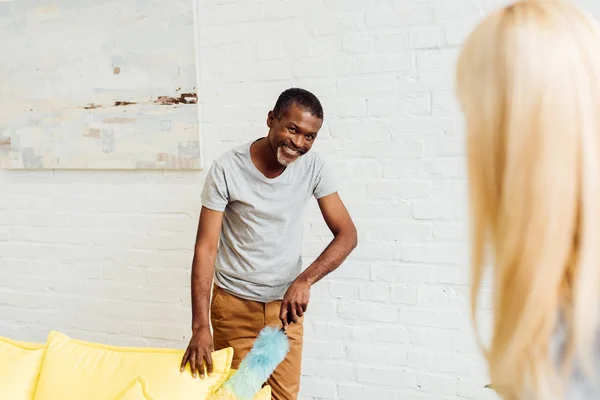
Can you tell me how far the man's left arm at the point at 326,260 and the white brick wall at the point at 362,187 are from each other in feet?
1.02

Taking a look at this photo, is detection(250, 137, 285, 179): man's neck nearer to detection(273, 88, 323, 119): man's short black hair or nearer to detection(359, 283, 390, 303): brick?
detection(273, 88, 323, 119): man's short black hair

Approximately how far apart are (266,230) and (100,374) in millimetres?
686

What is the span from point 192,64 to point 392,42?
864 mm

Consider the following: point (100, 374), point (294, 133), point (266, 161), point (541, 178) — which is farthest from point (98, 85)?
point (541, 178)

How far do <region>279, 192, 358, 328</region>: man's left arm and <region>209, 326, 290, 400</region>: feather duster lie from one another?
11cm

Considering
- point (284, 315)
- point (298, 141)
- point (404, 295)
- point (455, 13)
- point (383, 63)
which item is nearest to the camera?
point (284, 315)

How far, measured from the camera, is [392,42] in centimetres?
228

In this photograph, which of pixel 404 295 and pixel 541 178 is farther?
pixel 404 295

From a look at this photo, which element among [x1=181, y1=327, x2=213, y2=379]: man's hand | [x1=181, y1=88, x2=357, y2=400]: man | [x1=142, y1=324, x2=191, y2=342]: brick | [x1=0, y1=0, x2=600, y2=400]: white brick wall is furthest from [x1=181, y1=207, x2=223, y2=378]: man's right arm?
[x1=142, y1=324, x2=191, y2=342]: brick

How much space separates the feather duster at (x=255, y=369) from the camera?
1582mm

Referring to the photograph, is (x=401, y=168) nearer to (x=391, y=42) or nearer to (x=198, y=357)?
(x=391, y=42)

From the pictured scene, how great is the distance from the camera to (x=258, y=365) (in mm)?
1621

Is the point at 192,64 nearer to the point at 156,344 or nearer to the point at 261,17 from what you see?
the point at 261,17

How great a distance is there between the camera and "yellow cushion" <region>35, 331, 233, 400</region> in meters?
1.61
